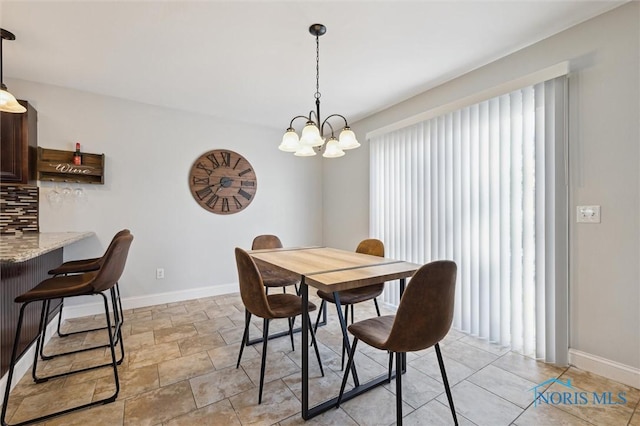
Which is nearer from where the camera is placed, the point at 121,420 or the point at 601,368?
the point at 121,420

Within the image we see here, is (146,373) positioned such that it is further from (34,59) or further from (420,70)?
(420,70)

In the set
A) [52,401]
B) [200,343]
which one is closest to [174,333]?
[200,343]

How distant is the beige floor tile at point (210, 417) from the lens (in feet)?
4.95

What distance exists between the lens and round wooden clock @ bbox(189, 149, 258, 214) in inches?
147

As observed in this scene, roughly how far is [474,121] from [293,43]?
1.75 meters

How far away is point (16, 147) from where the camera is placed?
2582mm

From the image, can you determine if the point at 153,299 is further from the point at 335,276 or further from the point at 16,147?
the point at 335,276

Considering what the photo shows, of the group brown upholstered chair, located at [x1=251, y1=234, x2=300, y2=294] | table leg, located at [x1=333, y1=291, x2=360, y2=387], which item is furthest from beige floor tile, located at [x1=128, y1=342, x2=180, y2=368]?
table leg, located at [x1=333, y1=291, x2=360, y2=387]

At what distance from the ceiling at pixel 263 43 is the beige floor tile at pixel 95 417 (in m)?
2.51

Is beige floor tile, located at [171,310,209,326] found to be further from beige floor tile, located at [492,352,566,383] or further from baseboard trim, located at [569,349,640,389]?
baseboard trim, located at [569,349,640,389]

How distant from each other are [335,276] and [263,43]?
190 centimetres

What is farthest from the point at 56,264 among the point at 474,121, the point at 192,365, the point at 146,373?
the point at 474,121

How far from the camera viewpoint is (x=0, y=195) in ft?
8.66

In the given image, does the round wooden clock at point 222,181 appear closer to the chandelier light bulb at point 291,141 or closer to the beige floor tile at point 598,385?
the chandelier light bulb at point 291,141
